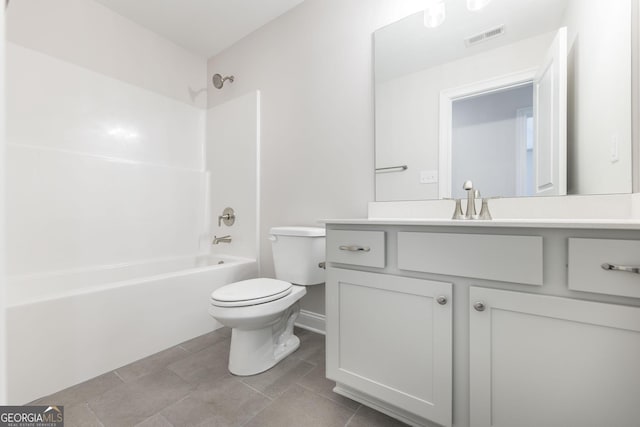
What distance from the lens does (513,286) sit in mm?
823

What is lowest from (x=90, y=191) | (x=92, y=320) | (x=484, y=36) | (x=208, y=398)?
(x=208, y=398)

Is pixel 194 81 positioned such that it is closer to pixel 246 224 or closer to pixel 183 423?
pixel 246 224

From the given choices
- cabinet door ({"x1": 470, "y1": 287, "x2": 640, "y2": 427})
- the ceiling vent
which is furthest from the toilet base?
the ceiling vent

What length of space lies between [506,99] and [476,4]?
0.54m

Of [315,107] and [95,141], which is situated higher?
[315,107]

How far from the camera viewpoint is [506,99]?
1.25 metres

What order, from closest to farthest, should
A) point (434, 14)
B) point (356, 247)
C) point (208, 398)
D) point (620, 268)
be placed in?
point (620, 268) → point (356, 247) → point (208, 398) → point (434, 14)

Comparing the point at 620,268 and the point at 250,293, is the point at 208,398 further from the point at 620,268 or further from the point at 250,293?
the point at 620,268

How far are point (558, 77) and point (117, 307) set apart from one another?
2443mm

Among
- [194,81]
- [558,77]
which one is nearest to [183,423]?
[558,77]

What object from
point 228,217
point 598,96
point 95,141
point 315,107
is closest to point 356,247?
point 598,96

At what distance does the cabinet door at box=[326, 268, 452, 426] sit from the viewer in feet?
3.02

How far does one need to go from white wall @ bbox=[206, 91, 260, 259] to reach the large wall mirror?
3.74 feet
